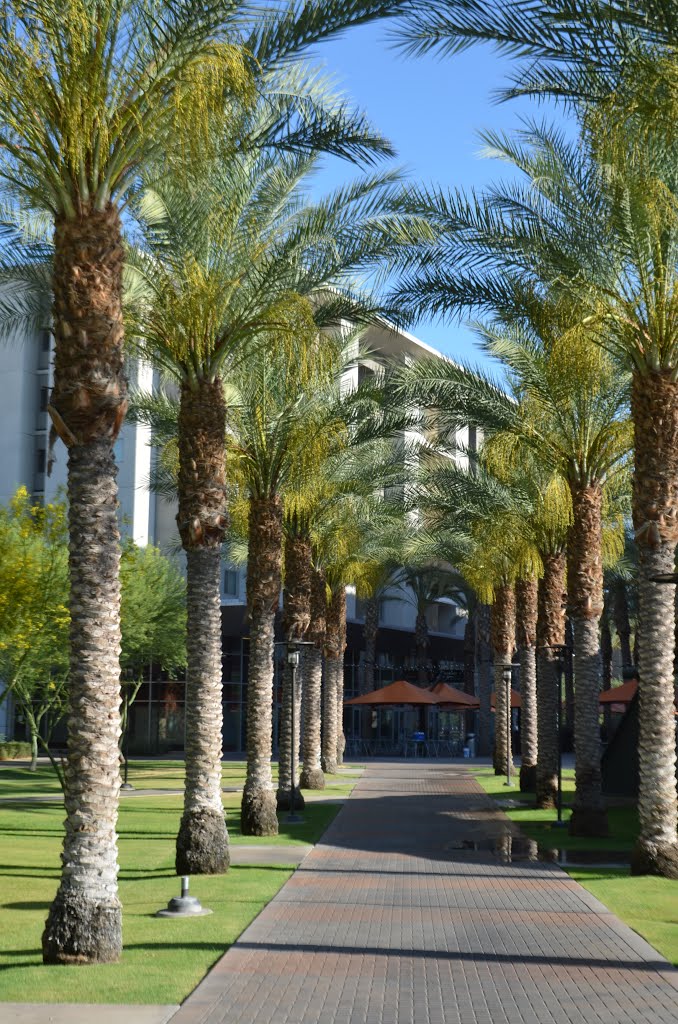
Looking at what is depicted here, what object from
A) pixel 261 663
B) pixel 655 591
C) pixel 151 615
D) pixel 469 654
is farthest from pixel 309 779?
pixel 469 654

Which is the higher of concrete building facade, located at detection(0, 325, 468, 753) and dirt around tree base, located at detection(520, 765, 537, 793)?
concrete building facade, located at detection(0, 325, 468, 753)

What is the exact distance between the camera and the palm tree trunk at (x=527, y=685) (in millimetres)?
31547

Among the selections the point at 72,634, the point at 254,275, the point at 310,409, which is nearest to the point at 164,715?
the point at 310,409

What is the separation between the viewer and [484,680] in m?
51.8

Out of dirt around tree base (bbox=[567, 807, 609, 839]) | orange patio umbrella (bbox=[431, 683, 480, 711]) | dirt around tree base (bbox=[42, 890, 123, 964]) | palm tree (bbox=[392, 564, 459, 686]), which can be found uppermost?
palm tree (bbox=[392, 564, 459, 686])

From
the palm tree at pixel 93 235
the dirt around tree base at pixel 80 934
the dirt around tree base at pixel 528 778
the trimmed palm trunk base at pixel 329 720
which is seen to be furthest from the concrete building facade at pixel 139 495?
the dirt around tree base at pixel 80 934

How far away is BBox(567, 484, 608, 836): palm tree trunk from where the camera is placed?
68.8ft

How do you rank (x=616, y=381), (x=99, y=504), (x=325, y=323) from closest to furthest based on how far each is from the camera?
(x=99, y=504) → (x=325, y=323) → (x=616, y=381)

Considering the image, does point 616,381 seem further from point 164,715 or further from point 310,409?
point 164,715

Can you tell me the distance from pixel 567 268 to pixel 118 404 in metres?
8.69

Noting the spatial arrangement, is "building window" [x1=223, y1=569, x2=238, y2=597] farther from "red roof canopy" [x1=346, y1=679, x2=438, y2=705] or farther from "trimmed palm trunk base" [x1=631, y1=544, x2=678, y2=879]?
"trimmed palm trunk base" [x1=631, y1=544, x2=678, y2=879]

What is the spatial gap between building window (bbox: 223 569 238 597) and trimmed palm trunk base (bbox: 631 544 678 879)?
1716 inches

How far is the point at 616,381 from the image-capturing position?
858 inches

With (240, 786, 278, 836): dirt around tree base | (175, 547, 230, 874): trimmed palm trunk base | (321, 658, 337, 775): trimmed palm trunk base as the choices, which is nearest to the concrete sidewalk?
(175, 547, 230, 874): trimmed palm trunk base
